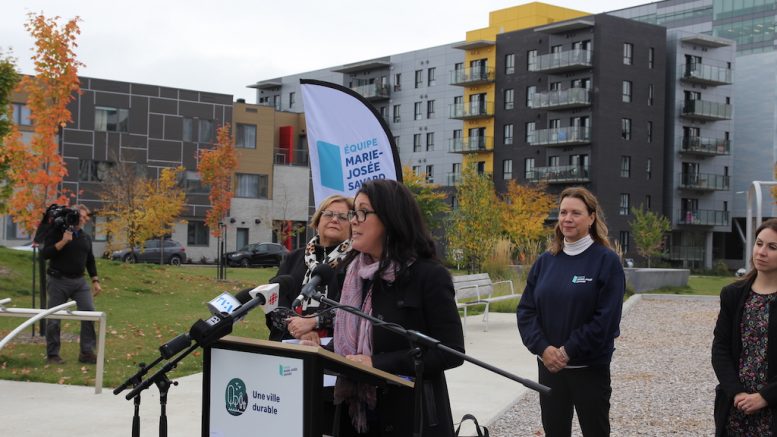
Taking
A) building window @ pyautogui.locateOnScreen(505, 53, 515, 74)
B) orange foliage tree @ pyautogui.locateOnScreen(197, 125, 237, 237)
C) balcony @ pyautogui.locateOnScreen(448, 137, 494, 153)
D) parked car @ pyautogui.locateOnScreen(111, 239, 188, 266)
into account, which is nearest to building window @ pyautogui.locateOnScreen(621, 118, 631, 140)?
building window @ pyautogui.locateOnScreen(505, 53, 515, 74)

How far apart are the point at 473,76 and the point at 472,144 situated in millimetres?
5219

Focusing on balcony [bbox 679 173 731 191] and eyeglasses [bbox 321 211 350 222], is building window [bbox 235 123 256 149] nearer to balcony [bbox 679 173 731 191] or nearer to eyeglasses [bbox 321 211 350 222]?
balcony [bbox 679 173 731 191]

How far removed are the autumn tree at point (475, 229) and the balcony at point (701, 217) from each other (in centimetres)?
4121

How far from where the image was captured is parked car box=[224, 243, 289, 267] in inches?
2053

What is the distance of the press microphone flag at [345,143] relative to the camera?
8195 millimetres

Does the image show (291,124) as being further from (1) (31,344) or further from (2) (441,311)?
(2) (441,311)

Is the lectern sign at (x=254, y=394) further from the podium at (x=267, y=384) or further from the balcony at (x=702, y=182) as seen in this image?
the balcony at (x=702, y=182)

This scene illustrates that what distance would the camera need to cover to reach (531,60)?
217 feet

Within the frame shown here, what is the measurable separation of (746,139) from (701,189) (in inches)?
337

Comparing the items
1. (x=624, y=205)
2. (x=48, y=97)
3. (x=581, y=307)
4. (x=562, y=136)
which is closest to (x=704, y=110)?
(x=624, y=205)

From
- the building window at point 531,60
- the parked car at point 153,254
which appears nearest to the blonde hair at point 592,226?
the parked car at point 153,254

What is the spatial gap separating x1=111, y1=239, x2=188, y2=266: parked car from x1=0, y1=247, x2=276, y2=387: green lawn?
888 inches

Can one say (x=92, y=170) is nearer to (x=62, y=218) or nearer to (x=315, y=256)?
(x=62, y=218)

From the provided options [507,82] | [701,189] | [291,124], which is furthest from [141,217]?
[701,189]
